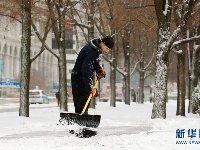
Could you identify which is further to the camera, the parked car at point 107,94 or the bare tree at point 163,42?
the parked car at point 107,94

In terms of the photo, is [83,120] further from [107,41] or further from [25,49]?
[25,49]

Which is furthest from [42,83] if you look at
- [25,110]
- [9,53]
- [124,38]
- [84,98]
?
[84,98]

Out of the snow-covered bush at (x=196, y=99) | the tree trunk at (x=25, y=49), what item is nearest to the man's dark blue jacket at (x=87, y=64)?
the tree trunk at (x=25, y=49)

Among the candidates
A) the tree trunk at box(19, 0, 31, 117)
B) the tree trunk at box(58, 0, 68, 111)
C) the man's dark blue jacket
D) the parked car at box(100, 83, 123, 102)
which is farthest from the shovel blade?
the parked car at box(100, 83, 123, 102)

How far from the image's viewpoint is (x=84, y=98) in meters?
7.93

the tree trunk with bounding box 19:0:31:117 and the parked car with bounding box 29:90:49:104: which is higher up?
the tree trunk with bounding box 19:0:31:117

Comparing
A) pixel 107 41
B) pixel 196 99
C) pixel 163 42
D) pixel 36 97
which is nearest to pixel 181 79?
pixel 196 99

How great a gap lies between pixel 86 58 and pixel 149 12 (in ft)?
48.4

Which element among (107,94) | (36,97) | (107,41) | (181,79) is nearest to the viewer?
(107,41)

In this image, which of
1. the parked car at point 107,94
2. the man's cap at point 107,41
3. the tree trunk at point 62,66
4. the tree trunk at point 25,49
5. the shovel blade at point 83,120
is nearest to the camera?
the shovel blade at point 83,120

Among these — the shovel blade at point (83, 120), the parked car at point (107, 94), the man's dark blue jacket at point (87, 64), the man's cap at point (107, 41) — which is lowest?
the parked car at point (107, 94)

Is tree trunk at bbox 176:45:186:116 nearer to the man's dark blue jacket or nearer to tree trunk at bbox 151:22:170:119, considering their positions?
tree trunk at bbox 151:22:170:119

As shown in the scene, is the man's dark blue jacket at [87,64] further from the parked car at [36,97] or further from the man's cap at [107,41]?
the parked car at [36,97]

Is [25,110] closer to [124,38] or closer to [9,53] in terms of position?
[124,38]
